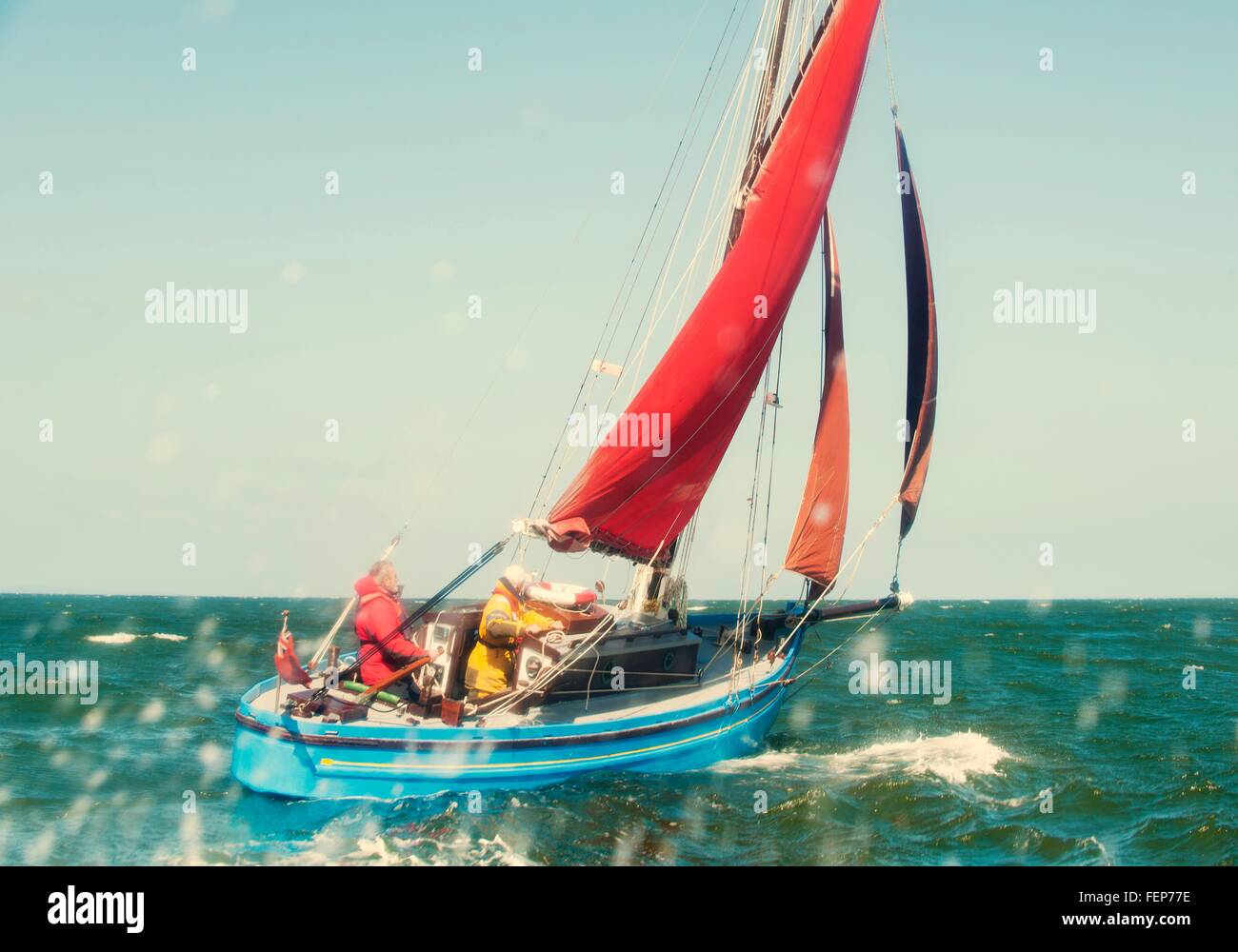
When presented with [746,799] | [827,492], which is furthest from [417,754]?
[827,492]

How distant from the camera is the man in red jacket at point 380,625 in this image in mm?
13883

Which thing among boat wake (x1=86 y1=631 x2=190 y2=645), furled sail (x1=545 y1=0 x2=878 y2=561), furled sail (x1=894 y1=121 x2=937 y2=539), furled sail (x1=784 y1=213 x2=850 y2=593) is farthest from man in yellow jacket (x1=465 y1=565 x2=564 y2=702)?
boat wake (x1=86 y1=631 x2=190 y2=645)

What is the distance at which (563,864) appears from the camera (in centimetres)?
1188

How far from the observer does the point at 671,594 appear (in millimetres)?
20047

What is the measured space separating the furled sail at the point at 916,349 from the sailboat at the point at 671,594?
0.05m

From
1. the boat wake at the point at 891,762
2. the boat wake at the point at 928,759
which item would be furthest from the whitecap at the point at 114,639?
the boat wake at the point at 928,759

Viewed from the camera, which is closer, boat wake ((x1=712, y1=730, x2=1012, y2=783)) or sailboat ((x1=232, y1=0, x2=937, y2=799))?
sailboat ((x1=232, y1=0, x2=937, y2=799))

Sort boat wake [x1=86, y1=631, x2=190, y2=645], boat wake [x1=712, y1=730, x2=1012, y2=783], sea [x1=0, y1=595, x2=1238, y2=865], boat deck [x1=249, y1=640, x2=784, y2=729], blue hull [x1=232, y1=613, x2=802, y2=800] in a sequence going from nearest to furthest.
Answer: sea [x1=0, y1=595, x2=1238, y2=865]
blue hull [x1=232, y1=613, x2=802, y2=800]
boat deck [x1=249, y1=640, x2=784, y2=729]
boat wake [x1=712, y1=730, x2=1012, y2=783]
boat wake [x1=86, y1=631, x2=190, y2=645]

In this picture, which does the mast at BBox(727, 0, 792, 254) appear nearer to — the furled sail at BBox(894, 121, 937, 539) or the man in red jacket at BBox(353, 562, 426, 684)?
the furled sail at BBox(894, 121, 937, 539)

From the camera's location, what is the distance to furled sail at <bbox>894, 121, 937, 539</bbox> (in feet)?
69.5

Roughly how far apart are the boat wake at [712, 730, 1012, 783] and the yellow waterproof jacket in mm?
4699

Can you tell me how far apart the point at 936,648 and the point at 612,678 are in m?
42.8

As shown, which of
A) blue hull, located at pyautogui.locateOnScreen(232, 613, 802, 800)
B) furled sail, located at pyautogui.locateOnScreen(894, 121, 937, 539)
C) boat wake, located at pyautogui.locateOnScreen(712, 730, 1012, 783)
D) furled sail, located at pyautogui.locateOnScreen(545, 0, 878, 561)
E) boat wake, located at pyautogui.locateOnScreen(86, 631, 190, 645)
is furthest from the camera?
Result: boat wake, located at pyautogui.locateOnScreen(86, 631, 190, 645)

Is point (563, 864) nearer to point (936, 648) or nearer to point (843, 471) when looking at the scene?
point (843, 471)
